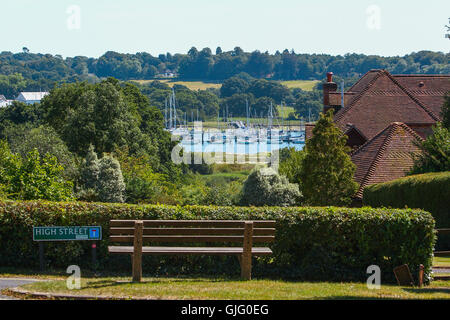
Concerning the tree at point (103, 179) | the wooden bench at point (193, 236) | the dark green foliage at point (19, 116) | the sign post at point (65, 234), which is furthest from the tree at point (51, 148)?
the wooden bench at point (193, 236)

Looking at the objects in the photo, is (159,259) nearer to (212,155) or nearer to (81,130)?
(81,130)

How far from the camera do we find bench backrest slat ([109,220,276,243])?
12.8 metres

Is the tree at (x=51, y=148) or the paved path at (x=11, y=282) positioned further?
the tree at (x=51, y=148)

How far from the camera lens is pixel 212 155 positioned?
443 ft

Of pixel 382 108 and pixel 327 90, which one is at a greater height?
pixel 327 90

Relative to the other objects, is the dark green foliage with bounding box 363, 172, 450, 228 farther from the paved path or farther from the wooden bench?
the paved path

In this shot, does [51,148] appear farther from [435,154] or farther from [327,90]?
[435,154]

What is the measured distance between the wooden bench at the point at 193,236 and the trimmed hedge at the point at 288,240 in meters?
1.18

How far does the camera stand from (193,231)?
12867 millimetres

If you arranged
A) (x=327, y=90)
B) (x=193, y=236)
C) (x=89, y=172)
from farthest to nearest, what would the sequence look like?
(x=327, y=90) → (x=89, y=172) → (x=193, y=236)

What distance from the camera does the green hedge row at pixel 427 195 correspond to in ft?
79.6

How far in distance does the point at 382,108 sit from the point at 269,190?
13991 mm

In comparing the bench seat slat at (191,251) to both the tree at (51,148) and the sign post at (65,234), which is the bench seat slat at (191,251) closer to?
the sign post at (65,234)

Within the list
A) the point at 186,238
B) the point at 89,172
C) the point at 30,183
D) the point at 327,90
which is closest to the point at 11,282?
the point at 186,238
